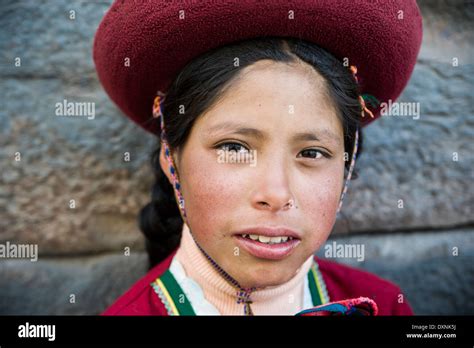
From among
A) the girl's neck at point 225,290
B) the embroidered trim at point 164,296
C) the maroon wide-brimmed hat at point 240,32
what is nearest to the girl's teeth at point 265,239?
the girl's neck at point 225,290

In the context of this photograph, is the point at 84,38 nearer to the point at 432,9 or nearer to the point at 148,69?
the point at 148,69

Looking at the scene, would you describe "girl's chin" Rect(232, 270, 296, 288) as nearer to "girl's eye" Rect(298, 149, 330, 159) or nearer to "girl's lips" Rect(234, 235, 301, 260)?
"girl's lips" Rect(234, 235, 301, 260)

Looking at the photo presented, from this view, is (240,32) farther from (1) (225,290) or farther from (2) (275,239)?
(1) (225,290)

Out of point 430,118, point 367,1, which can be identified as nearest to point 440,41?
point 430,118

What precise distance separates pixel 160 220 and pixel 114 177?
20 centimetres

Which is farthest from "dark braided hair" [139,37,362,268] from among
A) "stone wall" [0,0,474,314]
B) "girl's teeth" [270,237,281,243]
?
"stone wall" [0,0,474,314]

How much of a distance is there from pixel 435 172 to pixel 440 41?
0.40 m

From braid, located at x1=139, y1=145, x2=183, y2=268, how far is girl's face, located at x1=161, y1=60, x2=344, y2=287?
0.33 m

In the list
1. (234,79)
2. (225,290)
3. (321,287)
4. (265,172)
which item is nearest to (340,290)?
(321,287)

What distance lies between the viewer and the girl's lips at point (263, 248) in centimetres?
94

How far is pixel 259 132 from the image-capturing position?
2.98ft

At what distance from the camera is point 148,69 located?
1.04 m

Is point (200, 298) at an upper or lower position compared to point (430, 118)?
lower

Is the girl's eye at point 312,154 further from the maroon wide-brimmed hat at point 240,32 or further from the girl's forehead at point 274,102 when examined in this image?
the maroon wide-brimmed hat at point 240,32
